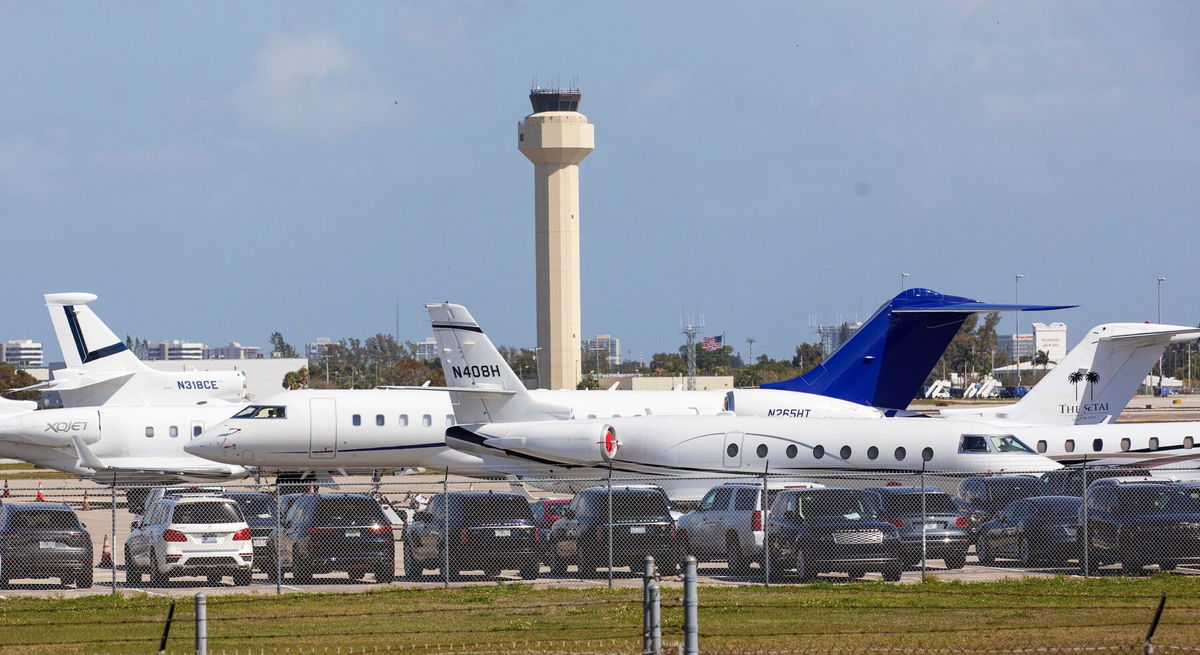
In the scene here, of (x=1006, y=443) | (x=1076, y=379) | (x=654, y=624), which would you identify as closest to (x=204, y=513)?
(x=654, y=624)

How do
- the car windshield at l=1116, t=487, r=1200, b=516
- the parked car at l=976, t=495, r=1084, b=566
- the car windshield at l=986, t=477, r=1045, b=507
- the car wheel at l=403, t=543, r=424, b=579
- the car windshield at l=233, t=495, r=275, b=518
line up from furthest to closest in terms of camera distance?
the car windshield at l=986, t=477, r=1045, b=507 → the car windshield at l=233, t=495, r=275, b=518 → the parked car at l=976, t=495, r=1084, b=566 → the car wheel at l=403, t=543, r=424, b=579 → the car windshield at l=1116, t=487, r=1200, b=516

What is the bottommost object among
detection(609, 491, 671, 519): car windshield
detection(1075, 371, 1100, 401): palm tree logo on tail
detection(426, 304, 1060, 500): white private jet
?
detection(609, 491, 671, 519): car windshield

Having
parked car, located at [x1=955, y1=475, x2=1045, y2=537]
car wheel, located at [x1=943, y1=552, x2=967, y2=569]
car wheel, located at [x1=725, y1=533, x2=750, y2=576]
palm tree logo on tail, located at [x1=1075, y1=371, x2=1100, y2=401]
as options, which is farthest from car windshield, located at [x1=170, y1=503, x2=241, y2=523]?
palm tree logo on tail, located at [x1=1075, y1=371, x2=1100, y2=401]

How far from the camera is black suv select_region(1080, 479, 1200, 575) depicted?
2378 centimetres

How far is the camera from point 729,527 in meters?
24.7

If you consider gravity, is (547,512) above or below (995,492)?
below

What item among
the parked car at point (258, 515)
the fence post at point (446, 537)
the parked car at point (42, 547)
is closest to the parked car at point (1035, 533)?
the fence post at point (446, 537)

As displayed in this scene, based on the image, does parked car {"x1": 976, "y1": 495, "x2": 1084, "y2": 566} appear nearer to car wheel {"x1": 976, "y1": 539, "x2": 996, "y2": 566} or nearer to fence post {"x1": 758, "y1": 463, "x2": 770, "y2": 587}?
car wheel {"x1": 976, "y1": 539, "x2": 996, "y2": 566}

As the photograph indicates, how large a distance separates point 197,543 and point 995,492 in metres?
15.3

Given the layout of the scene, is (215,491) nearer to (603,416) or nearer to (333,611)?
(333,611)

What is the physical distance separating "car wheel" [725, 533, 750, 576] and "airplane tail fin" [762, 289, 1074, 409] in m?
18.7

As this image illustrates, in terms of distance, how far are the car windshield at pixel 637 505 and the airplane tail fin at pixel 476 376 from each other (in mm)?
14512

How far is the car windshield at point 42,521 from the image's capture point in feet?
74.6

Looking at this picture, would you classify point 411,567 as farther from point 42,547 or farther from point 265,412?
point 265,412
